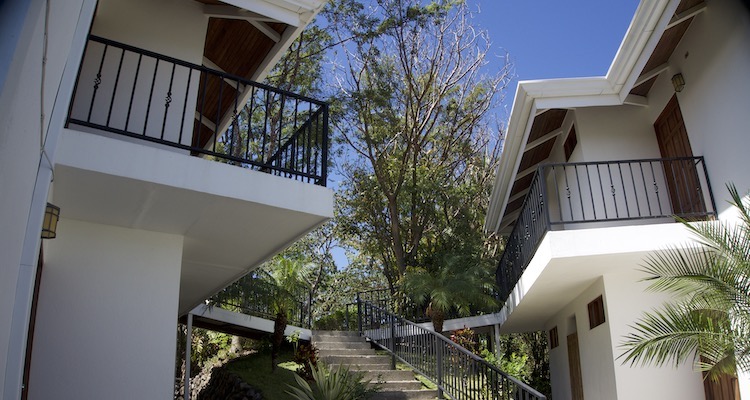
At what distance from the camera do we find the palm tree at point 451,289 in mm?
14039

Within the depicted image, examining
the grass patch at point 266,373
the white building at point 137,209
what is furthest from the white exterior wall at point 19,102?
the grass patch at point 266,373

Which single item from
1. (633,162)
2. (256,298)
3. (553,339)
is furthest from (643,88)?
(256,298)

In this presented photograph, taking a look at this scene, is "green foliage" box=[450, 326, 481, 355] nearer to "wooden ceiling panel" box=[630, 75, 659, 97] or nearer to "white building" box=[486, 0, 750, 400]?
"white building" box=[486, 0, 750, 400]

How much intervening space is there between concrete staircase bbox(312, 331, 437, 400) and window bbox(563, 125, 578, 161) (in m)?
4.96

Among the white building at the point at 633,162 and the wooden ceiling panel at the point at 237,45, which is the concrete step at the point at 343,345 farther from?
the wooden ceiling panel at the point at 237,45

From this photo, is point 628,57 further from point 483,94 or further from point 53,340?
point 483,94

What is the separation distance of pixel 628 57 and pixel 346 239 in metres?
15.7

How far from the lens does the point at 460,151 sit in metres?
22.7

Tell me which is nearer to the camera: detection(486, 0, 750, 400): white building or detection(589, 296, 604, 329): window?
detection(486, 0, 750, 400): white building

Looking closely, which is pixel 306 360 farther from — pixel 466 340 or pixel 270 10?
Answer: pixel 270 10

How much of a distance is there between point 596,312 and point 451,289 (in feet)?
17.3

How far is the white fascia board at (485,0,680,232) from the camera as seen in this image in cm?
721

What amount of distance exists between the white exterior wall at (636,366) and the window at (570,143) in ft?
9.21

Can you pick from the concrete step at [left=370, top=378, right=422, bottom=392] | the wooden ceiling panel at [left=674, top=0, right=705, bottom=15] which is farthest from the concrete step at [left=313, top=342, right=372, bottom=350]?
the wooden ceiling panel at [left=674, top=0, right=705, bottom=15]
